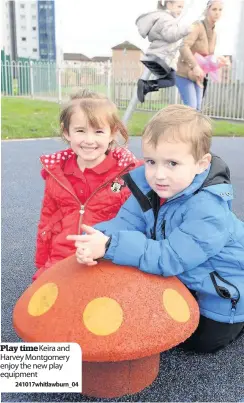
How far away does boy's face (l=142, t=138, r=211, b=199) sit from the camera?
1579 mm

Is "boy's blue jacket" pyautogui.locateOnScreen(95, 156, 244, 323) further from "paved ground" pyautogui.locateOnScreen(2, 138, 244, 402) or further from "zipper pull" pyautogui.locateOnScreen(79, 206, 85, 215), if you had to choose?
"zipper pull" pyautogui.locateOnScreen(79, 206, 85, 215)

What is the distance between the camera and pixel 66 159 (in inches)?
89.3

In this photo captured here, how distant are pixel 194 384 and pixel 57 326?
575 mm

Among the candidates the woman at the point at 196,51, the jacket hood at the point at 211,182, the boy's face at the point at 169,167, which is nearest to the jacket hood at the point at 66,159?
the jacket hood at the point at 211,182

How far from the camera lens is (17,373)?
1.43m

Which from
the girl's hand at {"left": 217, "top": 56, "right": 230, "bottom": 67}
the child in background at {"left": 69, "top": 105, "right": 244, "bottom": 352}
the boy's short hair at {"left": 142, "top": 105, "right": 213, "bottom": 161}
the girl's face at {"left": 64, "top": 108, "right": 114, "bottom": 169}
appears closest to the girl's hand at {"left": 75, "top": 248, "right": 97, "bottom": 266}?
the child in background at {"left": 69, "top": 105, "right": 244, "bottom": 352}

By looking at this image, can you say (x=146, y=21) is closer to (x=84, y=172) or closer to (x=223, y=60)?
(x=223, y=60)

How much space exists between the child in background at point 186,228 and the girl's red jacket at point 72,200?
321 millimetres

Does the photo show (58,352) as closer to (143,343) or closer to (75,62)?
(143,343)

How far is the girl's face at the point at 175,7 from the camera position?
14.4 ft

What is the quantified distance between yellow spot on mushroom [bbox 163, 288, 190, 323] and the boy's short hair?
0.47 m

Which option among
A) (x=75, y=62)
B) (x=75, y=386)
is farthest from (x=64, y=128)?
(x=75, y=62)

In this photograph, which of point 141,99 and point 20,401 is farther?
point 141,99

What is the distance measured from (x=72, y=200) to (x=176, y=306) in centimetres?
83
